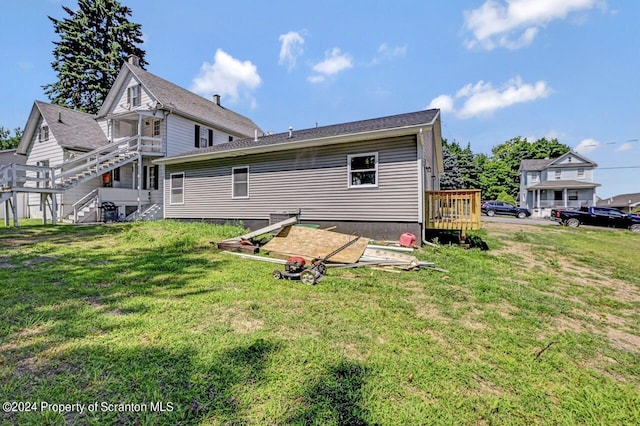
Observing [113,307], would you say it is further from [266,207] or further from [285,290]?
[266,207]

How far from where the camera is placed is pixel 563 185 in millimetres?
31359

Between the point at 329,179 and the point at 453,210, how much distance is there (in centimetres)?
395

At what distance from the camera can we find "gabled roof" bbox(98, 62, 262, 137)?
16.0 meters

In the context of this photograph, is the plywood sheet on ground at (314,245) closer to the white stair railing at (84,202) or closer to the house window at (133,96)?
the white stair railing at (84,202)

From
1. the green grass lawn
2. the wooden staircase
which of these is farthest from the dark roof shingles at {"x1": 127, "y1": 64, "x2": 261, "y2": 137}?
the green grass lawn

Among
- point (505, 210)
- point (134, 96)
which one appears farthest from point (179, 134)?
point (505, 210)

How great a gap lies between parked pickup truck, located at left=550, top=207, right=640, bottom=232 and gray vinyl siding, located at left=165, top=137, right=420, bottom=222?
57.5ft

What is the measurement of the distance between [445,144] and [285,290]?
44396 mm

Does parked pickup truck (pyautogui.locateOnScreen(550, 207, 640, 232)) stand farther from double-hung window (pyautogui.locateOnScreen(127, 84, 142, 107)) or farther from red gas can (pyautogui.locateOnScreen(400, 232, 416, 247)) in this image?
double-hung window (pyautogui.locateOnScreen(127, 84, 142, 107))

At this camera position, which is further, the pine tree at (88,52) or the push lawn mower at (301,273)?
the pine tree at (88,52)

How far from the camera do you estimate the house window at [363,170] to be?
869cm

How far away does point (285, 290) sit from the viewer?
414 cm

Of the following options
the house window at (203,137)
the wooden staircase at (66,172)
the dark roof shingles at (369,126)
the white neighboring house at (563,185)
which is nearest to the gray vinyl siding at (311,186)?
the dark roof shingles at (369,126)

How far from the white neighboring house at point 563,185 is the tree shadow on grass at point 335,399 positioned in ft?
128
